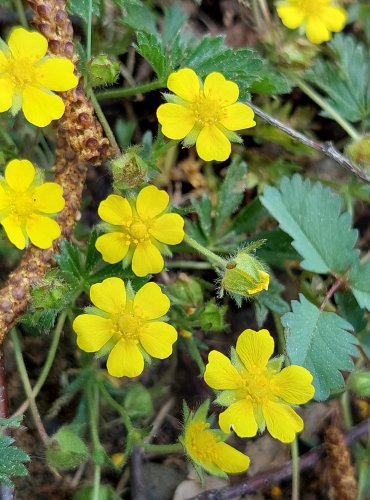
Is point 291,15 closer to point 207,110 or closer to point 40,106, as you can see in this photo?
point 207,110

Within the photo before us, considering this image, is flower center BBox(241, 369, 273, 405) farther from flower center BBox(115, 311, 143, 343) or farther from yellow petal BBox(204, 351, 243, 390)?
flower center BBox(115, 311, 143, 343)

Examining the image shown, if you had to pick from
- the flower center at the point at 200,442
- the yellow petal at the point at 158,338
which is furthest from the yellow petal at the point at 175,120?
the flower center at the point at 200,442

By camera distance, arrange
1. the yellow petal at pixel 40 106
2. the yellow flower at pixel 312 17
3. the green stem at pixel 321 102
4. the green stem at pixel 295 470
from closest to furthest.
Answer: the yellow petal at pixel 40 106, the green stem at pixel 295 470, the yellow flower at pixel 312 17, the green stem at pixel 321 102

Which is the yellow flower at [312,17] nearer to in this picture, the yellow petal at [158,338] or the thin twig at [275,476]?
the yellow petal at [158,338]

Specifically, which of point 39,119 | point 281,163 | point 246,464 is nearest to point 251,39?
point 281,163

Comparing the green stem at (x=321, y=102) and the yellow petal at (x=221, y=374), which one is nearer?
the yellow petal at (x=221, y=374)

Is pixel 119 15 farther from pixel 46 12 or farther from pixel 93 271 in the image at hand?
pixel 93 271
